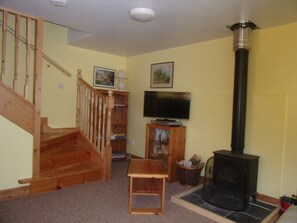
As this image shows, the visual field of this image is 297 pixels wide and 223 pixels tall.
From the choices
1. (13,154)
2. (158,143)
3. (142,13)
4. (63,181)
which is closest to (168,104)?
(158,143)

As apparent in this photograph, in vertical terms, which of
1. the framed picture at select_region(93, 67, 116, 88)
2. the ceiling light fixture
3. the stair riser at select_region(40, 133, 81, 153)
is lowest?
the stair riser at select_region(40, 133, 81, 153)

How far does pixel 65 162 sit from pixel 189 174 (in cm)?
193

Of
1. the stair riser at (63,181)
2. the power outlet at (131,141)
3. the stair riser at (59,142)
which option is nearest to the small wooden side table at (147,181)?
the stair riser at (63,181)

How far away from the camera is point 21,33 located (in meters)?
3.74

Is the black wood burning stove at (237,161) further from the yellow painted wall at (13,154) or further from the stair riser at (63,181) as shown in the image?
the yellow painted wall at (13,154)

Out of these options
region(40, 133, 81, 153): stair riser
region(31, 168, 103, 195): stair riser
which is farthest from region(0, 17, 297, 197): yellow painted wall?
region(40, 133, 81, 153): stair riser

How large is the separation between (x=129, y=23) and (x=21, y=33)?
1989 millimetres

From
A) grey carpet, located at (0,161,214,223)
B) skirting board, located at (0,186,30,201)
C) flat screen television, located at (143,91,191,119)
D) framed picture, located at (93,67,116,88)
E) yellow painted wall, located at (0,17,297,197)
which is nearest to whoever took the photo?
grey carpet, located at (0,161,214,223)

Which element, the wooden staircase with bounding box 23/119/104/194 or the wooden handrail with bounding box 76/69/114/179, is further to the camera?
the wooden handrail with bounding box 76/69/114/179

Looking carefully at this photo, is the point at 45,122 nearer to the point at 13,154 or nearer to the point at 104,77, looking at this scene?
the point at 13,154

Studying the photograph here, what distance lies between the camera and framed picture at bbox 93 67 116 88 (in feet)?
15.7

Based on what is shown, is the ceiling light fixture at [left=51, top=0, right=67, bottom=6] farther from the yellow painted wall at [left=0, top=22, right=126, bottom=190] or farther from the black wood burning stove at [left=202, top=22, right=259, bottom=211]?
the black wood burning stove at [left=202, top=22, right=259, bottom=211]

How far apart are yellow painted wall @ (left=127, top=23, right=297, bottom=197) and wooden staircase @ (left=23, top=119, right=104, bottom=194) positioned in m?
1.66

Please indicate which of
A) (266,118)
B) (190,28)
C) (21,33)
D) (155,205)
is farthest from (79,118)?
(266,118)
